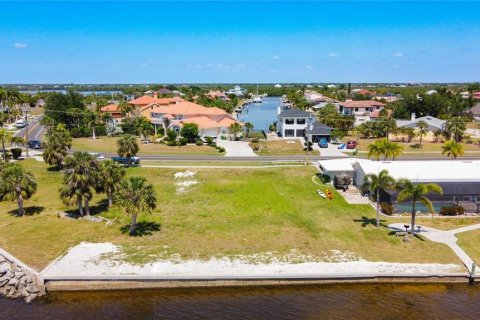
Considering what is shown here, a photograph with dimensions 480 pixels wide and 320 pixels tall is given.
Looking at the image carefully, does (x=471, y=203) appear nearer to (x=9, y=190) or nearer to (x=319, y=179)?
(x=319, y=179)

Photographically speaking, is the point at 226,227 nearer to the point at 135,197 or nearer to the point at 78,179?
the point at 135,197

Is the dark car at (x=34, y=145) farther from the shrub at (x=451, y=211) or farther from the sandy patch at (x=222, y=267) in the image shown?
the shrub at (x=451, y=211)

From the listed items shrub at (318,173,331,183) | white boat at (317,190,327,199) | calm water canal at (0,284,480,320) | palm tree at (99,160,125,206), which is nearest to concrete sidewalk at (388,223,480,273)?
calm water canal at (0,284,480,320)

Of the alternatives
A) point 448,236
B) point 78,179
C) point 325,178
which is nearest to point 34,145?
point 78,179

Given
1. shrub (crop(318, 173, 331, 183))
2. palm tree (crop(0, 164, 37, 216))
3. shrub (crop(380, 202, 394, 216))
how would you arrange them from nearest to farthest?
palm tree (crop(0, 164, 37, 216)) < shrub (crop(380, 202, 394, 216)) < shrub (crop(318, 173, 331, 183))

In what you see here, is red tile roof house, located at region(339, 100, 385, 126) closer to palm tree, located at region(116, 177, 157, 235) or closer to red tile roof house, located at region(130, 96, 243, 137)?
red tile roof house, located at region(130, 96, 243, 137)
